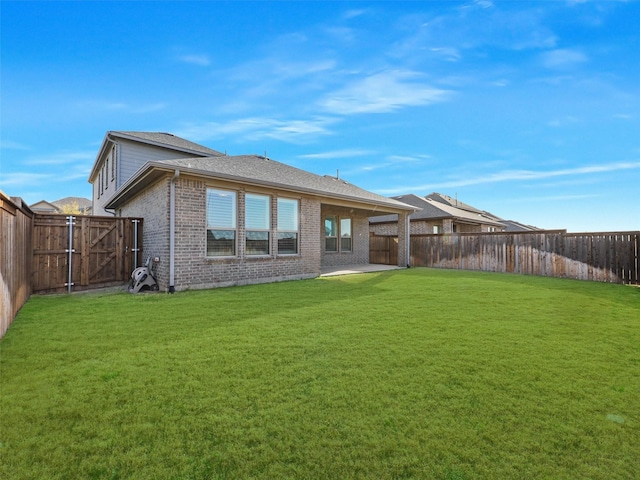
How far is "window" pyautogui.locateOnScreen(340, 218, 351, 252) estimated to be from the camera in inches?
631

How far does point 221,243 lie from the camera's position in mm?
8875

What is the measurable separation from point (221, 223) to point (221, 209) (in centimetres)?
40

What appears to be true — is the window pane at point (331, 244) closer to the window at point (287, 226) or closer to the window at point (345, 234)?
the window at point (345, 234)

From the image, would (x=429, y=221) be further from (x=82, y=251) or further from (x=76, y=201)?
(x=76, y=201)

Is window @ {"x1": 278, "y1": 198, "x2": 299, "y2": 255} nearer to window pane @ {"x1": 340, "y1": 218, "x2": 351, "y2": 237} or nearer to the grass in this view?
the grass

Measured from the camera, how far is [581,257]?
11656 millimetres

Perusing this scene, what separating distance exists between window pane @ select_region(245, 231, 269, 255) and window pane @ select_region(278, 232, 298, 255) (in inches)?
20.9

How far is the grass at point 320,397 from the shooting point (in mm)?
1890

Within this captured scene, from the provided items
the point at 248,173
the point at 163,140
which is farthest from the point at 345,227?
the point at 163,140

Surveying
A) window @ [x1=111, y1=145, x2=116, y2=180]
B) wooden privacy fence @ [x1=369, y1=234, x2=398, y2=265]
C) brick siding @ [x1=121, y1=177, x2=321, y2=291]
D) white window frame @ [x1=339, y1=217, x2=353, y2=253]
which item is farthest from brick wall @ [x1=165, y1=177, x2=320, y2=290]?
window @ [x1=111, y1=145, x2=116, y2=180]

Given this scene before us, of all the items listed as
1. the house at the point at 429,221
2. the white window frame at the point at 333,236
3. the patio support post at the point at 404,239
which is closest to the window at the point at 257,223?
the white window frame at the point at 333,236

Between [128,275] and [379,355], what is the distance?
931cm

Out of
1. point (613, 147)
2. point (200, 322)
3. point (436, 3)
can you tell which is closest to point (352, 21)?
point (436, 3)

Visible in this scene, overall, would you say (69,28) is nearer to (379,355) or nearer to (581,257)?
(379,355)
